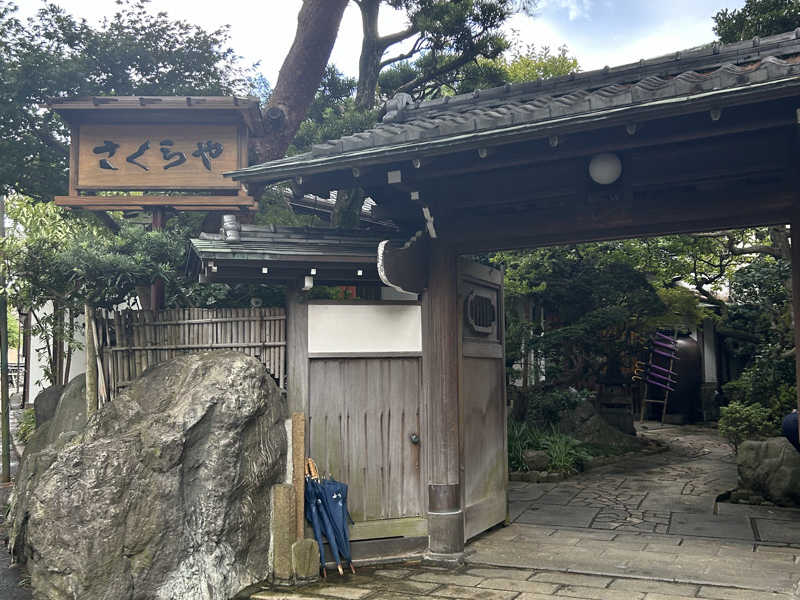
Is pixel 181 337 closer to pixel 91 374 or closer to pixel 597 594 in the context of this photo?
pixel 91 374

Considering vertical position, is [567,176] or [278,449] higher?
[567,176]

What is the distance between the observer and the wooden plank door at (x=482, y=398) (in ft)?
25.4

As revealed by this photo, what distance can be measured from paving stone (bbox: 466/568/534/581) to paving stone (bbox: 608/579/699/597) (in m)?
0.77

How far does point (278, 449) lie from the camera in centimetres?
675

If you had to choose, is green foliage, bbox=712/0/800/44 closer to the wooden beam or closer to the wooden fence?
the wooden beam

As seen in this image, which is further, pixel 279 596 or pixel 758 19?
pixel 758 19

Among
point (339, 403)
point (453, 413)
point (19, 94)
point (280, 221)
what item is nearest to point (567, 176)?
point (453, 413)

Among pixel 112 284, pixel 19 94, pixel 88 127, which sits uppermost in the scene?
pixel 19 94

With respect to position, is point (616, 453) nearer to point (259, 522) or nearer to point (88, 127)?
point (259, 522)

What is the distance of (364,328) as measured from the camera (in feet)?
24.0

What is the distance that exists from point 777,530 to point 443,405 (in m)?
4.27

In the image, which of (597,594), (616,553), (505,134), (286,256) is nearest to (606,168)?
(505,134)

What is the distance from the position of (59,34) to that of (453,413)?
30.4 ft

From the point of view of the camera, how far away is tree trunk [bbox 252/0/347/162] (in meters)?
11.8
